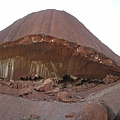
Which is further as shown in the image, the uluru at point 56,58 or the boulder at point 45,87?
the uluru at point 56,58

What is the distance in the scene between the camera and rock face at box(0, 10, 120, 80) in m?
12.1

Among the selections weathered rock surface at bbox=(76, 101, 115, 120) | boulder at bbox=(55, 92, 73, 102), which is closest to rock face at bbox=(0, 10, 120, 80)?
boulder at bbox=(55, 92, 73, 102)

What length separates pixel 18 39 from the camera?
40.1 feet

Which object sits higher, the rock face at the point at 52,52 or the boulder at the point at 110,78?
the rock face at the point at 52,52

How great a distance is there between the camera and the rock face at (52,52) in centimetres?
1210

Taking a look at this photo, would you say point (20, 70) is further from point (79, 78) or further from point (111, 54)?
point (111, 54)

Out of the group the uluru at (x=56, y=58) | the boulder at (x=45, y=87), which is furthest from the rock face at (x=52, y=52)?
the boulder at (x=45, y=87)

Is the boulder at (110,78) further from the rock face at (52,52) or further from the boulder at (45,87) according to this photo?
the boulder at (45,87)

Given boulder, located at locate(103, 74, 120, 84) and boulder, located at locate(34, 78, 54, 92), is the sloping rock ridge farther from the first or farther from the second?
boulder, located at locate(34, 78, 54, 92)

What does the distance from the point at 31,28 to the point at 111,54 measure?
3207 mm

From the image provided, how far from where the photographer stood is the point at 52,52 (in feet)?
41.1

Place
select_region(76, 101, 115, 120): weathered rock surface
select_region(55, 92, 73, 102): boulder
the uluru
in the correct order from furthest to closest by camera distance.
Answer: the uluru < select_region(55, 92, 73, 102): boulder < select_region(76, 101, 115, 120): weathered rock surface

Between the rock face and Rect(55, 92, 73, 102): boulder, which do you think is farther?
the rock face

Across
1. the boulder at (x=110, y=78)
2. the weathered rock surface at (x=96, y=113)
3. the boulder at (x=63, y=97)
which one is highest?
the weathered rock surface at (x=96, y=113)
